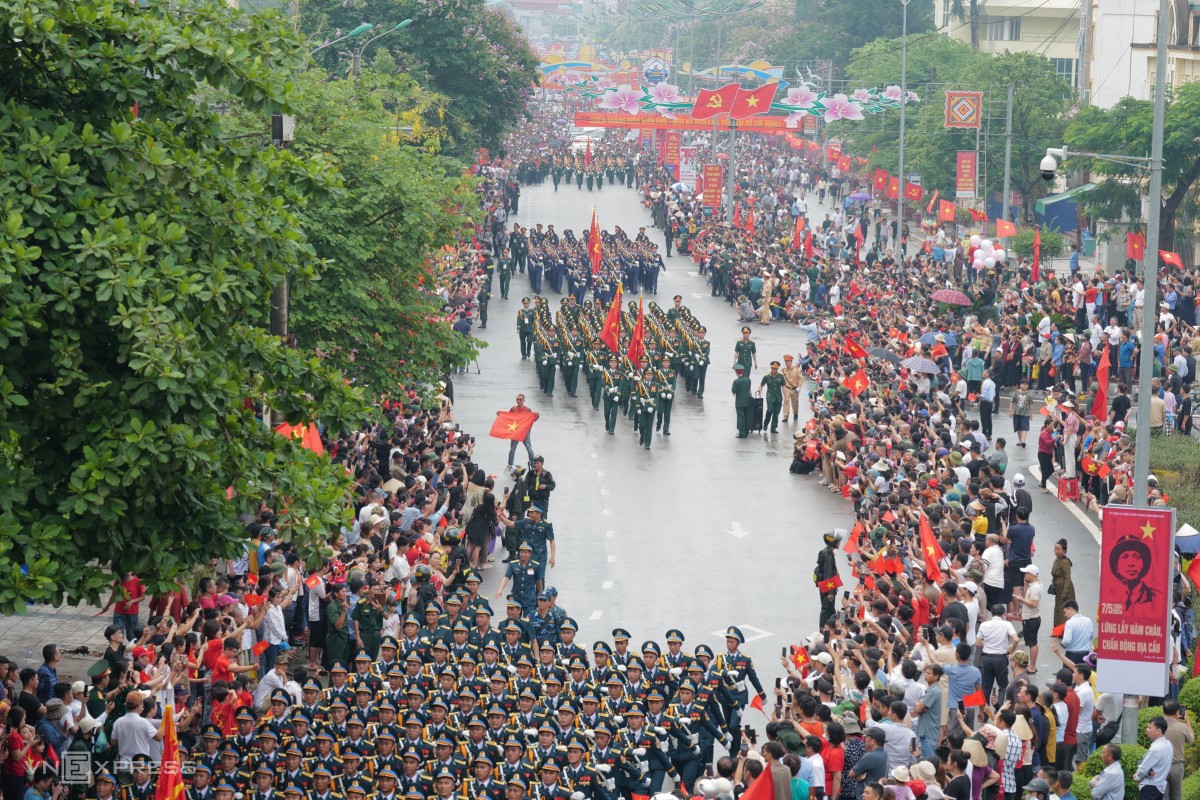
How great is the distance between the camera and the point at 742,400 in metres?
32.4

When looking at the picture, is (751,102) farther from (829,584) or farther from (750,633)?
(829,584)

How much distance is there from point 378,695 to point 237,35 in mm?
5347

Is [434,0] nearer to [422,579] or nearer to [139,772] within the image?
[422,579]

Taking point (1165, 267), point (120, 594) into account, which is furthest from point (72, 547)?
point (1165, 267)

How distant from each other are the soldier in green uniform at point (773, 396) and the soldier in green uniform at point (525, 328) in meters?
7.33

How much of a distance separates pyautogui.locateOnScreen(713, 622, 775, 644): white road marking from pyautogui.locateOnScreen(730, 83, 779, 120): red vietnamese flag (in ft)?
130

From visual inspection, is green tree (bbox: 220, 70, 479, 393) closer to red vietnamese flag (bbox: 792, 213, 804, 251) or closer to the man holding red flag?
the man holding red flag

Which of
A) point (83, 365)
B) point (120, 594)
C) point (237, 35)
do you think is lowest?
point (120, 594)

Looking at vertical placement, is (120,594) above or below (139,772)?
above

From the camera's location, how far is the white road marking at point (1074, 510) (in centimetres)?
2573

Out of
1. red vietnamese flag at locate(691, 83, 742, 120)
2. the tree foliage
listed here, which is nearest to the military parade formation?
the tree foliage

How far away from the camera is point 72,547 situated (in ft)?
42.8

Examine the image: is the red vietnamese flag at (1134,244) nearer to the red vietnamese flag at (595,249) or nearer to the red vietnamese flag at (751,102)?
the red vietnamese flag at (595,249)

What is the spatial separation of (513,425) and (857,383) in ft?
18.9
